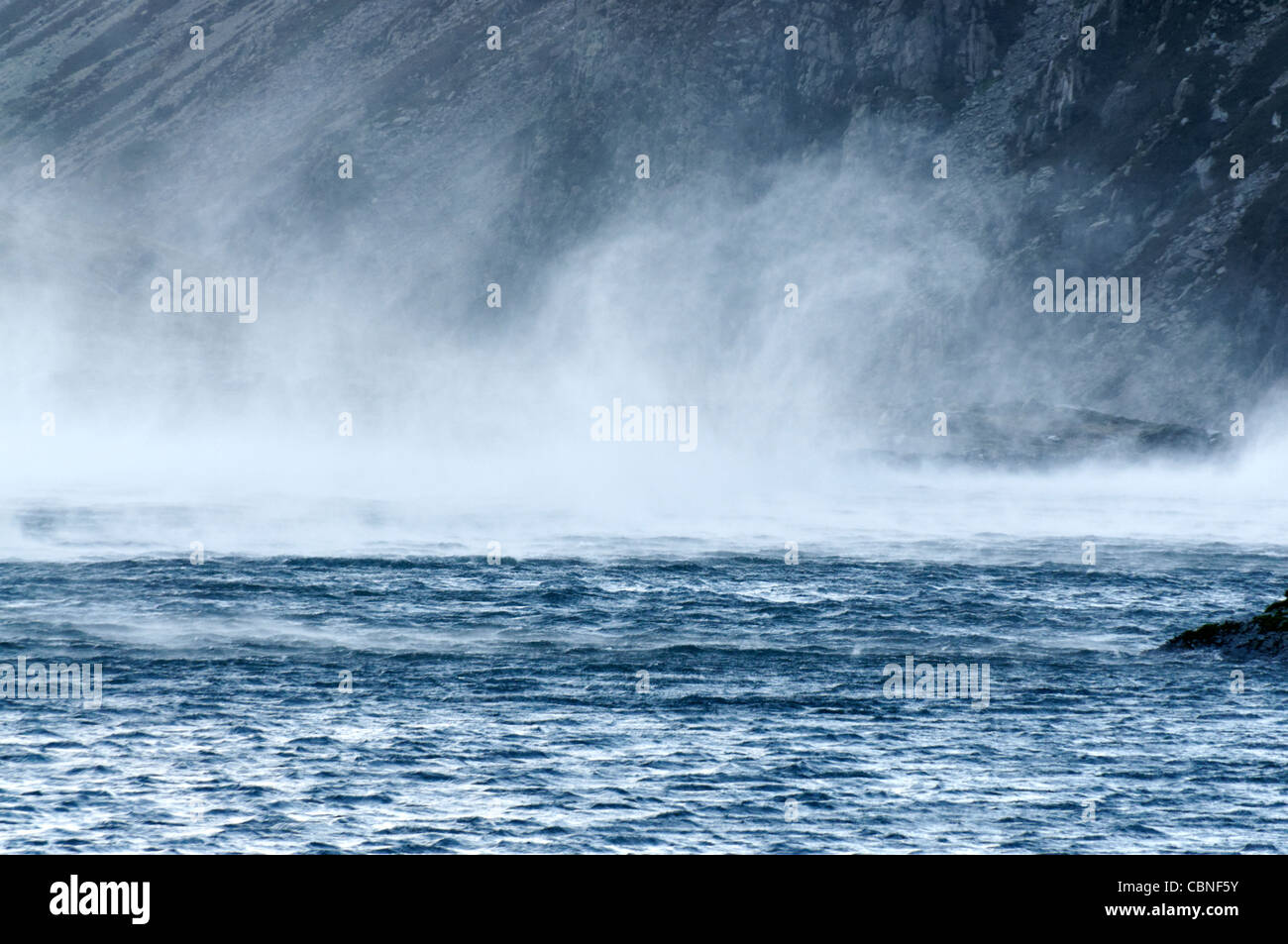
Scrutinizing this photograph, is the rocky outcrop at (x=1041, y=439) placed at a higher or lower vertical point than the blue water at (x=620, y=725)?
higher

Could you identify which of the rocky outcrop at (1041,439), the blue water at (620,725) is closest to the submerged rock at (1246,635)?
the blue water at (620,725)

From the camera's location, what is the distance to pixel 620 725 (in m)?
38.4

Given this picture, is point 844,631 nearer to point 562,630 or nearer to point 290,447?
point 562,630

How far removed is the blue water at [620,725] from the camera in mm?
29844

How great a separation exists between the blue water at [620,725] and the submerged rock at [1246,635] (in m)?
0.89

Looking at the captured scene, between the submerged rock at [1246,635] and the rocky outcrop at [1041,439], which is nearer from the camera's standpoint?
the submerged rock at [1246,635]

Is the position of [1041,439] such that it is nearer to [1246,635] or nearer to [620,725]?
[1246,635]

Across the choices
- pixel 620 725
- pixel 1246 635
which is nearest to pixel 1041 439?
pixel 1246 635

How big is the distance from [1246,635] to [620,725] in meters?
19.8

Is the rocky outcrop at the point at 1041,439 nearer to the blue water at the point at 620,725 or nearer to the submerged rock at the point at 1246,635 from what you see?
the blue water at the point at 620,725

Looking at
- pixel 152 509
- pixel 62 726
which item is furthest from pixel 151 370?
pixel 62 726

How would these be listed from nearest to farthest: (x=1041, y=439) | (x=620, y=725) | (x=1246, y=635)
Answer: (x=620, y=725)
(x=1246, y=635)
(x=1041, y=439)

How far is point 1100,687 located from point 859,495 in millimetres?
95372

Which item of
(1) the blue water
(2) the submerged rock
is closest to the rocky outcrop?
(1) the blue water
